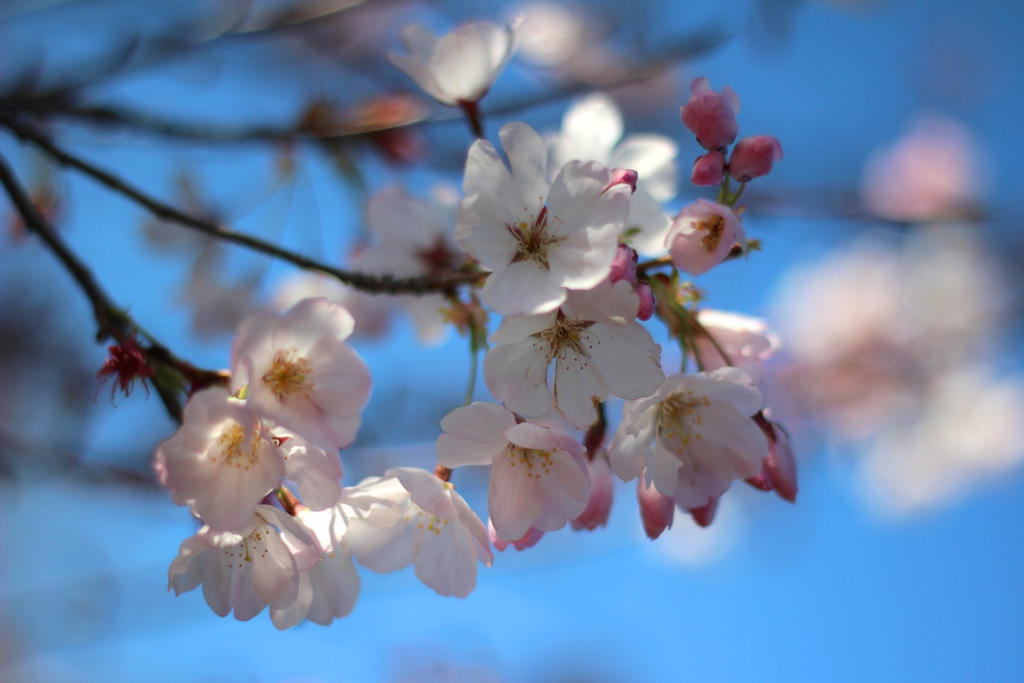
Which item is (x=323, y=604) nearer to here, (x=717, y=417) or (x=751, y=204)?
(x=717, y=417)

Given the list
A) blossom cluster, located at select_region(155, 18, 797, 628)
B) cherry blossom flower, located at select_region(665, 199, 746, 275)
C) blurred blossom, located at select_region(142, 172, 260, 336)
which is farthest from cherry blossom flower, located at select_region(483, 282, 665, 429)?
blurred blossom, located at select_region(142, 172, 260, 336)

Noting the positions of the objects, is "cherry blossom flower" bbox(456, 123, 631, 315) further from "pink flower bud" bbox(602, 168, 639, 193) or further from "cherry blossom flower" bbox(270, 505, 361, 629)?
"cherry blossom flower" bbox(270, 505, 361, 629)

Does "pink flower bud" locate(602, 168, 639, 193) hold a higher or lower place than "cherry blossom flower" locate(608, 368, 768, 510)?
higher

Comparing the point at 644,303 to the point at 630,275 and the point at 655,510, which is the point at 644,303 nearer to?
the point at 630,275

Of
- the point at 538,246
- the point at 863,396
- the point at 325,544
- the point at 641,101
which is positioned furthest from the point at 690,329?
the point at 863,396

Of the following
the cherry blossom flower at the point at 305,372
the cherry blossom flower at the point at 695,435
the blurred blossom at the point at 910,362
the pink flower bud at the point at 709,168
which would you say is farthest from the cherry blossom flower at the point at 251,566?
the blurred blossom at the point at 910,362

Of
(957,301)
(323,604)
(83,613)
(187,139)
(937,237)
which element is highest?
(937,237)

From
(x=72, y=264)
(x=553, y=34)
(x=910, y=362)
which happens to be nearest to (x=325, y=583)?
(x=72, y=264)
